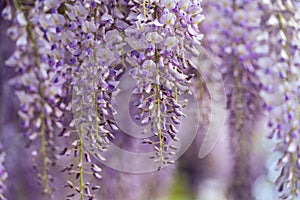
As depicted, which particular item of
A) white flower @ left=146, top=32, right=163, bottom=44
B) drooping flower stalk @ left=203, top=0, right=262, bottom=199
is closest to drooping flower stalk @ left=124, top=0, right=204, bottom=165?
white flower @ left=146, top=32, right=163, bottom=44

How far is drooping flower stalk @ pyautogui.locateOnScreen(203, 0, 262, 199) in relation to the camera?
1.13 m

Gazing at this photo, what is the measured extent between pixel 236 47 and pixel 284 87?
16cm

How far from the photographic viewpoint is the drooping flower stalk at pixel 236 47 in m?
1.13

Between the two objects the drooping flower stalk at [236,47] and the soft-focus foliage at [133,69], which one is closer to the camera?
the soft-focus foliage at [133,69]

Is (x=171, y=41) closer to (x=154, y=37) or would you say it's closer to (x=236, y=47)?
(x=154, y=37)

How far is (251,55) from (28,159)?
530 millimetres

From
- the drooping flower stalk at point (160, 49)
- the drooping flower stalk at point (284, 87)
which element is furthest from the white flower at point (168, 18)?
the drooping flower stalk at point (284, 87)

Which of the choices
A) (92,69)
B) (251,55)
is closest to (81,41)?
(92,69)

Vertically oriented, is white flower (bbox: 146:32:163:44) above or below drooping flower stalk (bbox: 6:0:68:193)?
above

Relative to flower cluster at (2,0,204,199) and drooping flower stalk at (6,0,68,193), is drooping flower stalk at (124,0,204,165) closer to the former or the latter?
flower cluster at (2,0,204,199)

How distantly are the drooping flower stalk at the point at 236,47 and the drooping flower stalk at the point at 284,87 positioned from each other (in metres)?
0.05

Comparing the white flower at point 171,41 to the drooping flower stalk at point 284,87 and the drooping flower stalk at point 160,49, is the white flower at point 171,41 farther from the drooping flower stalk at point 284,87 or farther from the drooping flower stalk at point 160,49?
the drooping flower stalk at point 284,87

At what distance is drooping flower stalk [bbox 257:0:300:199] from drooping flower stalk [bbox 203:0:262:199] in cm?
5

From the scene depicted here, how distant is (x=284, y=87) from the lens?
40.3 inches
